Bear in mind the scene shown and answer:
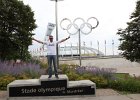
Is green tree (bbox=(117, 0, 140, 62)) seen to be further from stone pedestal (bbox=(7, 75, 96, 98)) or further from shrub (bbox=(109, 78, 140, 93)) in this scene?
stone pedestal (bbox=(7, 75, 96, 98))

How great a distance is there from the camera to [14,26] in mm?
37031

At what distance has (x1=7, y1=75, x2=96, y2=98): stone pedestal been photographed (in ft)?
55.4

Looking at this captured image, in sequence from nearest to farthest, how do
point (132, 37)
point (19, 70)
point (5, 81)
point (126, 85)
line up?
point (126, 85)
point (5, 81)
point (19, 70)
point (132, 37)

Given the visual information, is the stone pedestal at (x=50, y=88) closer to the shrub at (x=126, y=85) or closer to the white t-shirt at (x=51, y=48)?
the white t-shirt at (x=51, y=48)

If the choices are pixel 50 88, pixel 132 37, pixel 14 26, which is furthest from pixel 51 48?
pixel 14 26

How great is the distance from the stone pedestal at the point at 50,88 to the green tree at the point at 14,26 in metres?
19.7

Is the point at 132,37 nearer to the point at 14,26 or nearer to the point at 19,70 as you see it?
the point at 19,70

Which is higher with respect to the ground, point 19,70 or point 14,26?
point 14,26

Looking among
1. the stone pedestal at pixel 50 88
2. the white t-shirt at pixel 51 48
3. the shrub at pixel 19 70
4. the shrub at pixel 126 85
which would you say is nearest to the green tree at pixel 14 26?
the shrub at pixel 19 70

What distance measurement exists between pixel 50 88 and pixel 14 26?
20.7 meters

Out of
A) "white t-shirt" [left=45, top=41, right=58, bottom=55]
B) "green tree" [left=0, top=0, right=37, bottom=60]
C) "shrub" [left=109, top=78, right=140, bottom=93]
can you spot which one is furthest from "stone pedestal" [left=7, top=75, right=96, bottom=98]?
"green tree" [left=0, top=0, right=37, bottom=60]

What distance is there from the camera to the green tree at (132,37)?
2364 cm

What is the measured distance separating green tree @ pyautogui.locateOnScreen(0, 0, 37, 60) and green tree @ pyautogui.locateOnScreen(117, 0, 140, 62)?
1412 centimetres

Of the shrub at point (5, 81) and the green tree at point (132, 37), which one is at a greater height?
the green tree at point (132, 37)
